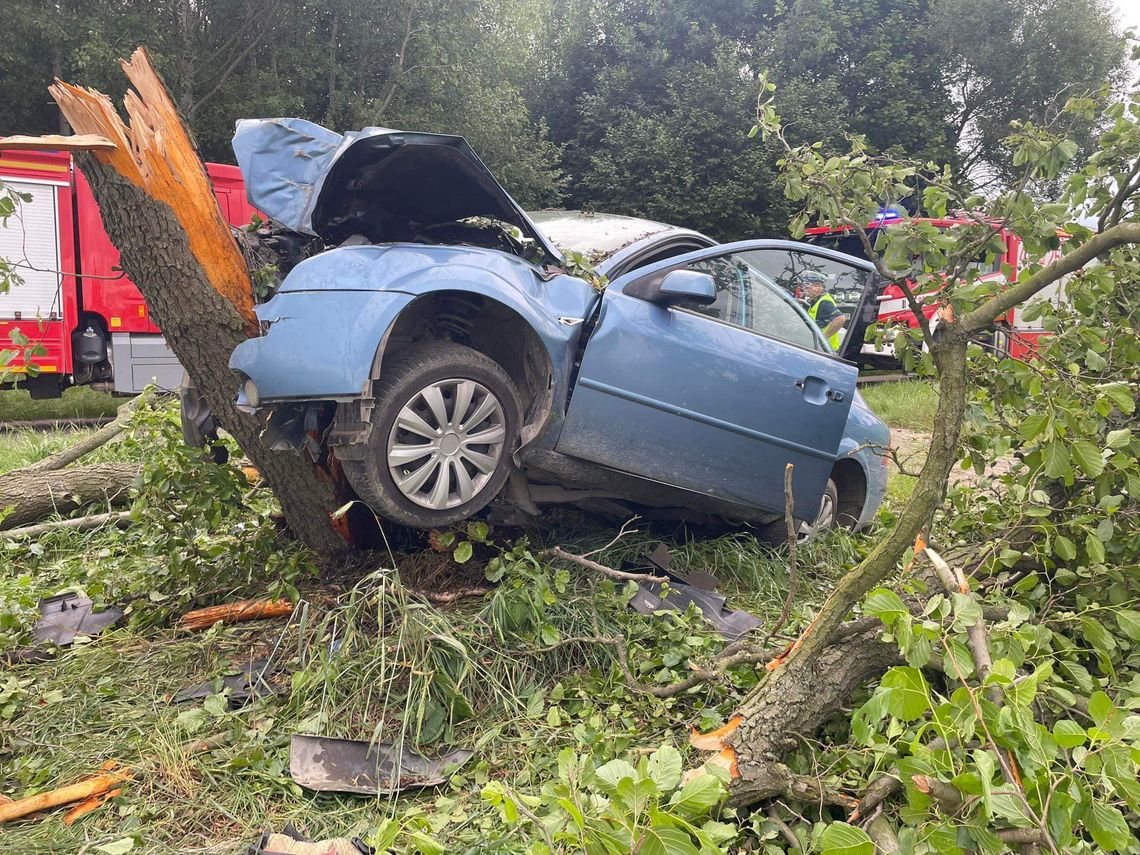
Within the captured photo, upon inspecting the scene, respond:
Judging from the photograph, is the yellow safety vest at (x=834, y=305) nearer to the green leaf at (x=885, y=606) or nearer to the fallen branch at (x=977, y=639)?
the fallen branch at (x=977, y=639)

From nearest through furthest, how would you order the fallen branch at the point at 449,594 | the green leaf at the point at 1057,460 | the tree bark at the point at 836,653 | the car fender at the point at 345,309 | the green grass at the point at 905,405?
the green leaf at the point at 1057,460 < the tree bark at the point at 836,653 < the car fender at the point at 345,309 < the fallen branch at the point at 449,594 < the green grass at the point at 905,405

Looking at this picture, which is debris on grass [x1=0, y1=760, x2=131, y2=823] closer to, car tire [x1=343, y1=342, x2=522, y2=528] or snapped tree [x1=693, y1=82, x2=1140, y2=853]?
car tire [x1=343, y1=342, x2=522, y2=528]

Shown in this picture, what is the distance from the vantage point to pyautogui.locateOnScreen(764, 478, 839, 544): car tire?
4562mm

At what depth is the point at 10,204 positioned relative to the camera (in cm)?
300

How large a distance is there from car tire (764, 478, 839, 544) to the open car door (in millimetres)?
218

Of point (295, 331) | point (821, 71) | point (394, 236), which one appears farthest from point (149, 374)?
point (821, 71)

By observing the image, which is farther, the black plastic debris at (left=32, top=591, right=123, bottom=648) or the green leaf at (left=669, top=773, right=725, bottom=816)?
the black plastic debris at (left=32, top=591, right=123, bottom=648)

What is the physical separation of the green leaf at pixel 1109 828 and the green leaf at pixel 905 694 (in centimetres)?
36

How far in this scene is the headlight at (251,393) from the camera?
308 centimetres

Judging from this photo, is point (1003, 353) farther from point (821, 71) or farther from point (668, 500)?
point (821, 71)

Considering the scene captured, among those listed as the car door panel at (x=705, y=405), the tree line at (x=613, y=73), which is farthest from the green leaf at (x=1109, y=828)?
the tree line at (x=613, y=73)

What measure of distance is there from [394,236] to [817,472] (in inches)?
93.1

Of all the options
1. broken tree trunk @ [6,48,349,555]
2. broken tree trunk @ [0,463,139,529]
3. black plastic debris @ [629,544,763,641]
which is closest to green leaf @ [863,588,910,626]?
black plastic debris @ [629,544,763,641]

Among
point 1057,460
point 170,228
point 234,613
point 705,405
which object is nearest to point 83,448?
point 234,613
